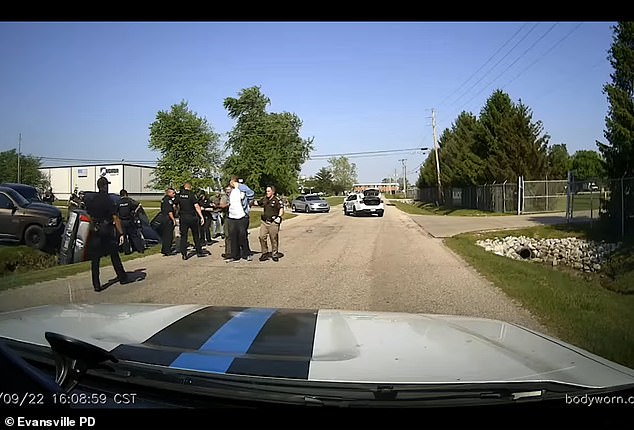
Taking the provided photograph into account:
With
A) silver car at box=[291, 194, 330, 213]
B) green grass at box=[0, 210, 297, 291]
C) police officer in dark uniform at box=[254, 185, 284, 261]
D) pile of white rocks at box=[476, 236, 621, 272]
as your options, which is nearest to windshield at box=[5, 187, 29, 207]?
green grass at box=[0, 210, 297, 291]

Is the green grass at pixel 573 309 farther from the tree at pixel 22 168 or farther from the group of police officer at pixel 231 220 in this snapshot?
the tree at pixel 22 168

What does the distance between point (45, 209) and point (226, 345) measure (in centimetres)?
798

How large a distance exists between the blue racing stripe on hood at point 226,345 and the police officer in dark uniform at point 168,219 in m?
9.61

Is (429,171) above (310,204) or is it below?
above

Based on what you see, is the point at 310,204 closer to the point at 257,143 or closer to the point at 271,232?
the point at 257,143

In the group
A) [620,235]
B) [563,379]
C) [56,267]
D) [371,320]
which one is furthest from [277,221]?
[620,235]

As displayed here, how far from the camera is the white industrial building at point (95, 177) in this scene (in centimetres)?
929

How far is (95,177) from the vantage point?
9.23 metres

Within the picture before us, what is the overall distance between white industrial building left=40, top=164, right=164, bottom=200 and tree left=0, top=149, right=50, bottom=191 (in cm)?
21

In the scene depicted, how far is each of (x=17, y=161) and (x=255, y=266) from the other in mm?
6044

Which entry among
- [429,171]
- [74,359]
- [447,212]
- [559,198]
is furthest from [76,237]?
[429,171]

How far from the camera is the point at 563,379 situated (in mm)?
2900

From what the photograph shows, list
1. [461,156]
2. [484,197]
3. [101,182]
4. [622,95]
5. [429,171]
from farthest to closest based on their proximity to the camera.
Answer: [429,171] → [461,156] → [484,197] → [622,95] → [101,182]

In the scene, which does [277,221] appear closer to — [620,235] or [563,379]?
[563,379]
